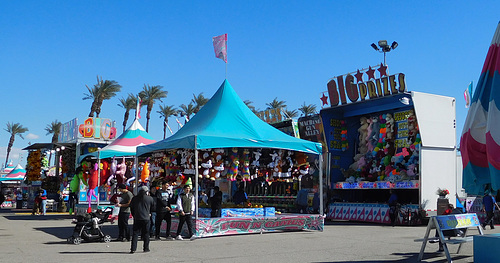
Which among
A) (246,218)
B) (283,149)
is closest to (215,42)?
(283,149)

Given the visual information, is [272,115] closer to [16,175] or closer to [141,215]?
[141,215]

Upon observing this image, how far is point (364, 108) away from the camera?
23188mm

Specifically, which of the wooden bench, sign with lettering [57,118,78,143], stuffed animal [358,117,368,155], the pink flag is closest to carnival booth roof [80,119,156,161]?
sign with lettering [57,118,78,143]

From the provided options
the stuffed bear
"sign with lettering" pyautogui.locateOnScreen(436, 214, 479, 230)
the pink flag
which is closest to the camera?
"sign with lettering" pyautogui.locateOnScreen(436, 214, 479, 230)

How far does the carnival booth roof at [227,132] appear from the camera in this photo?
48.5 ft

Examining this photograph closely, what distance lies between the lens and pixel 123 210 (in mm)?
13680

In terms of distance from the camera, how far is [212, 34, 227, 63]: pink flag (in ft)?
58.9

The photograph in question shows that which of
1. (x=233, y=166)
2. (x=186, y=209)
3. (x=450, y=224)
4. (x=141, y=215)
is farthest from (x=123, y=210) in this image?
(x=450, y=224)

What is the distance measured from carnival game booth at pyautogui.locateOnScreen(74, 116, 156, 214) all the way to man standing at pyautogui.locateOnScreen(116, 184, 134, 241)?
7.65m

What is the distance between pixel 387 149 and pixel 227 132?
9319 millimetres

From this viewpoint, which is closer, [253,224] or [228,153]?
[253,224]

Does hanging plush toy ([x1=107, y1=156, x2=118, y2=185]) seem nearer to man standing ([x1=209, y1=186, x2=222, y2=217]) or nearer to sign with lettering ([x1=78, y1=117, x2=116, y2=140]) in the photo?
sign with lettering ([x1=78, y1=117, x2=116, y2=140])

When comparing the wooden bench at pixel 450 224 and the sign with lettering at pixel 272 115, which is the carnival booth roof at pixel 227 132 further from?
the sign with lettering at pixel 272 115

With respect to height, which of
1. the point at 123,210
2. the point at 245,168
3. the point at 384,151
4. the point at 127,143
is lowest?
the point at 123,210
